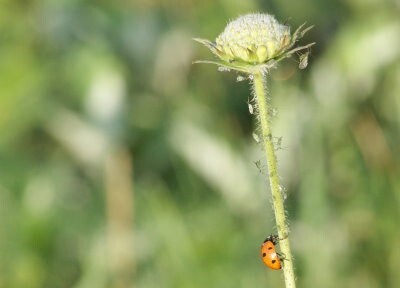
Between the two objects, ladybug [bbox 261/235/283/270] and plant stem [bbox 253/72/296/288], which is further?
ladybug [bbox 261/235/283/270]

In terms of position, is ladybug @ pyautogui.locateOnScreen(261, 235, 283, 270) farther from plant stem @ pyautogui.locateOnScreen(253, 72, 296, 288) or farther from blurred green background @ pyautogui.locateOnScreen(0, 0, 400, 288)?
blurred green background @ pyautogui.locateOnScreen(0, 0, 400, 288)

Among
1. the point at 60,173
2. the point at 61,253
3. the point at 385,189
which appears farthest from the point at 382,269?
the point at 60,173

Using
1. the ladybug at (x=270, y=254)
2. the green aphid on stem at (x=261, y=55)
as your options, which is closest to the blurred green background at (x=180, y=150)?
the ladybug at (x=270, y=254)

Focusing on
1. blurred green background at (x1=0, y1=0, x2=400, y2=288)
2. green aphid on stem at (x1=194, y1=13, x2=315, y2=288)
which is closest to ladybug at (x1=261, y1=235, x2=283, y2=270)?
green aphid on stem at (x1=194, y1=13, x2=315, y2=288)

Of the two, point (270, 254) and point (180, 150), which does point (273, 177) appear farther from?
point (180, 150)

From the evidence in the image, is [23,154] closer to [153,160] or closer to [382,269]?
[153,160]
